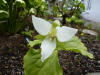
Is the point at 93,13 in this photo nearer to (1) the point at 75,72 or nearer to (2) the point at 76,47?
(1) the point at 75,72

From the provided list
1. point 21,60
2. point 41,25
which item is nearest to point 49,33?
point 41,25

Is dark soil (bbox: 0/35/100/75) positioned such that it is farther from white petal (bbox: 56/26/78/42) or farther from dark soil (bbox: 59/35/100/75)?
white petal (bbox: 56/26/78/42)

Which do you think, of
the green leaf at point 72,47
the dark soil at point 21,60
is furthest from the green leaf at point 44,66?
the dark soil at point 21,60

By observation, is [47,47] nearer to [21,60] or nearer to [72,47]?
[72,47]

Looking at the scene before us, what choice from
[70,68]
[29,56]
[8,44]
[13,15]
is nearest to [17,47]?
[8,44]

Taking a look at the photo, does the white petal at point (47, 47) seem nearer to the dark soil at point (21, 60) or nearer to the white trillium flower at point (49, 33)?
the white trillium flower at point (49, 33)

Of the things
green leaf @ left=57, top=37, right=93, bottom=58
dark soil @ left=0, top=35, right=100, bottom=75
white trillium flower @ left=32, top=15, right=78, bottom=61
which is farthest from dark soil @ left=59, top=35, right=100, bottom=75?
white trillium flower @ left=32, top=15, right=78, bottom=61
